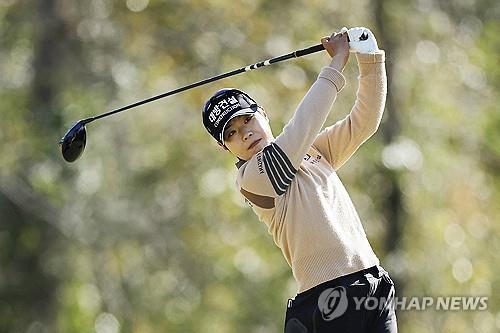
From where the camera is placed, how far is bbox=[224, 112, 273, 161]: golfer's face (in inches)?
182

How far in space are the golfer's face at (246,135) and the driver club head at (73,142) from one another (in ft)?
3.14

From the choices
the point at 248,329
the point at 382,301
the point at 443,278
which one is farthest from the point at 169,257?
the point at 382,301

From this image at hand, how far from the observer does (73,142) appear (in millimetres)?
5410

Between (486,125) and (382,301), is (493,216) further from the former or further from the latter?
(382,301)

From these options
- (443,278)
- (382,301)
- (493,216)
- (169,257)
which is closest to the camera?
(382,301)

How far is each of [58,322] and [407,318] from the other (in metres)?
3.96

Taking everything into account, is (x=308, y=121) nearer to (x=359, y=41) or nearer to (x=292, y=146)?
(x=292, y=146)

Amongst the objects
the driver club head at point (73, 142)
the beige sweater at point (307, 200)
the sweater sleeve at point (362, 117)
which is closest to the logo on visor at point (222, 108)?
the beige sweater at point (307, 200)

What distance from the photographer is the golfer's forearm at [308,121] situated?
441 centimetres

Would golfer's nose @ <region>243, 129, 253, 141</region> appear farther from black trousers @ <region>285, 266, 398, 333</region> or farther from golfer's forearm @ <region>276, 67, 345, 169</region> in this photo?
black trousers @ <region>285, 266, 398, 333</region>

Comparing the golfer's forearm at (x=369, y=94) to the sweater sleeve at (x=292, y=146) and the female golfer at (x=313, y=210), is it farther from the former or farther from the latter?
the sweater sleeve at (x=292, y=146)

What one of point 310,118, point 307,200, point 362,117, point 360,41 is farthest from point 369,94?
point 307,200

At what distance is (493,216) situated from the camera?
623 inches

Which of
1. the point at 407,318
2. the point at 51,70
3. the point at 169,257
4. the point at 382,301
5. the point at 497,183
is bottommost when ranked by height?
the point at 382,301
